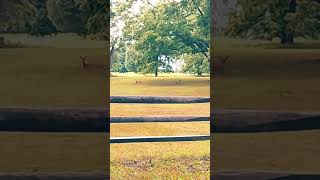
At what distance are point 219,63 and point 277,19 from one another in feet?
1.77

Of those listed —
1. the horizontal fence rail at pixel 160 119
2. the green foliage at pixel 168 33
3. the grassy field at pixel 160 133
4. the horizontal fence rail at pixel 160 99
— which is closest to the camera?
the grassy field at pixel 160 133

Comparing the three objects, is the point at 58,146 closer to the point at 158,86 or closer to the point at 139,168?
the point at 139,168

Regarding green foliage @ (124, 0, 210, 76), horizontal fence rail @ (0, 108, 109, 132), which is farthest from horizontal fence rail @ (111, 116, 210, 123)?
horizontal fence rail @ (0, 108, 109, 132)

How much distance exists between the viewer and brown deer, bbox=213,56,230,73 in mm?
2854

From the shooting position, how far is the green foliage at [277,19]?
115 inches

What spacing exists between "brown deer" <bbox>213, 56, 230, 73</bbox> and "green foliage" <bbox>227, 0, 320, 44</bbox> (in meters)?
0.22

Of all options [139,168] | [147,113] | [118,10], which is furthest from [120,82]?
[139,168]

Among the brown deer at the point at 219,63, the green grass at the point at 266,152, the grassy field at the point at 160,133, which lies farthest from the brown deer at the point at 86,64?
the grassy field at the point at 160,133

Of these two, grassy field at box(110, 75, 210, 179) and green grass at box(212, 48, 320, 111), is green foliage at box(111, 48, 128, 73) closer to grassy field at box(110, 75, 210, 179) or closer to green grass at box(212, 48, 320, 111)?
grassy field at box(110, 75, 210, 179)

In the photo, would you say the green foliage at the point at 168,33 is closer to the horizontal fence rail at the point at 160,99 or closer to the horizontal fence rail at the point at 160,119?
the horizontal fence rail at the point at 160,99

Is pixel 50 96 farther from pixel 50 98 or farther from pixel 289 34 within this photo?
pixel 289 34

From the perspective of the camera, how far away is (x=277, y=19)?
2.95 metres

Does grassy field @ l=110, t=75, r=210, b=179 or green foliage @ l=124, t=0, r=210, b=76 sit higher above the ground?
green foliage @ l=124, t=0, r=210, b=76

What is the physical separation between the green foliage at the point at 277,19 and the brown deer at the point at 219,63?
22cm
